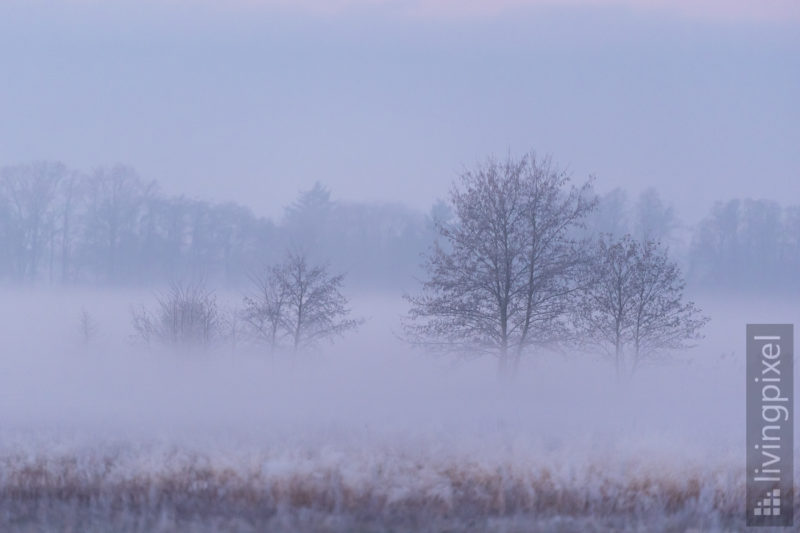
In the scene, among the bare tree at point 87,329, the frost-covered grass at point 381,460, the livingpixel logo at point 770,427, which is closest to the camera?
the frost-covered grass at point 381,460

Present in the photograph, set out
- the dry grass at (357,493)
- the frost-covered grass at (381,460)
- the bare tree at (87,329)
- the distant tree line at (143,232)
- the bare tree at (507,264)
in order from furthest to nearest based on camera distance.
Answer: the distant tree line at (143,232), the bare tree at (87,329), the bare tree at (507,264), the frost-covered grass at (381,460), the dry grass at (357,493)

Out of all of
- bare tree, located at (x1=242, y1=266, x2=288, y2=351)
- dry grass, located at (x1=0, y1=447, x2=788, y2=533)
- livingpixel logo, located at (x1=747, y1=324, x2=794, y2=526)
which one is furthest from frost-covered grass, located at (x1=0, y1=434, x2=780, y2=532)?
bare tree, located at (x1=242, y1=266, x2=288, y2=351)

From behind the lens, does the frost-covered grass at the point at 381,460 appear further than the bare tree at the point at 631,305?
No

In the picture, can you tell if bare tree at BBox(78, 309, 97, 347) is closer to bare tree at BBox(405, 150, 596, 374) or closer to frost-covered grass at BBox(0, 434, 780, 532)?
bare tree at BBox(405, 150, 596, 374)

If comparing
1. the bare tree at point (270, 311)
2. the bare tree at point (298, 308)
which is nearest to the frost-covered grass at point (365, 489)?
the bare tree at point (298, 308)

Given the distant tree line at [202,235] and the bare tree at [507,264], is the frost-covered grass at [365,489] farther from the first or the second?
the distant tree line at [202,235]

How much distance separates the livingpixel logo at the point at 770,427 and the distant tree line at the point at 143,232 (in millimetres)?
33667

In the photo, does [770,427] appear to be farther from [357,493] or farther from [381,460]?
[357,493]

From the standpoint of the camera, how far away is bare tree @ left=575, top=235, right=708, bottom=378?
74.8 feet

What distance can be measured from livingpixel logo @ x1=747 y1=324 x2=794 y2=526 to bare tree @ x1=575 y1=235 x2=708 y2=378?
7.92 m

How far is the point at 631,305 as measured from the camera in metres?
22.9

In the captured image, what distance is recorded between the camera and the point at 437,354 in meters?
24.5

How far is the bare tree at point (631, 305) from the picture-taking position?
74.8 ft

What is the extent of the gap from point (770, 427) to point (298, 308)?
20.2m
